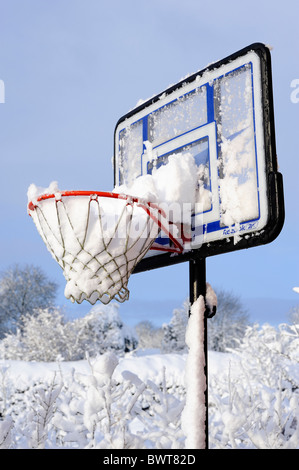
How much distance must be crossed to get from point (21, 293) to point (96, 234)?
21.7 meters

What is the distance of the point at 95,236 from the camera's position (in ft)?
8.70

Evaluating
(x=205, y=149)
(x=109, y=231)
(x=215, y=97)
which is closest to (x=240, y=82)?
(x=215, y=97)

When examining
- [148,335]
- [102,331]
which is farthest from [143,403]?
[148,335]

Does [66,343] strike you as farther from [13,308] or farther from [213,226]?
[213,226]

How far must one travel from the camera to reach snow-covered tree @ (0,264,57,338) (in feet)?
76.0

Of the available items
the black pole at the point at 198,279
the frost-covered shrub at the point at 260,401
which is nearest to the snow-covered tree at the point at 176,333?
the frost-covered shrub at the point at 260,401

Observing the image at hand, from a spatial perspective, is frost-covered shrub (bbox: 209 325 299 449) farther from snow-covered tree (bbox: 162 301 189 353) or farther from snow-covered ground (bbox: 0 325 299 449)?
snow-covered tree (bbox: 162 301 189 353)

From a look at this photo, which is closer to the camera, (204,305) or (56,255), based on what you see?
(56,255)

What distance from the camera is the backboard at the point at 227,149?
253cm

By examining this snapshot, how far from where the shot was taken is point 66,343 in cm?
1496

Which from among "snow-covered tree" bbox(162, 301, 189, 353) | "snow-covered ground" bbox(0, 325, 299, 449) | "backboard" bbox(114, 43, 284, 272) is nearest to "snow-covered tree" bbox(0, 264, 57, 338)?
"snow-covered tree" bbox(162, 301, 189, 353)

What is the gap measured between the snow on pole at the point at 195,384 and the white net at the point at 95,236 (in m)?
0.48

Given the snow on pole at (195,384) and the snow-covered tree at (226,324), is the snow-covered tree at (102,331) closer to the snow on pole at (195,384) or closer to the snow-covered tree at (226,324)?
the snow-covered tree at (226,324)
